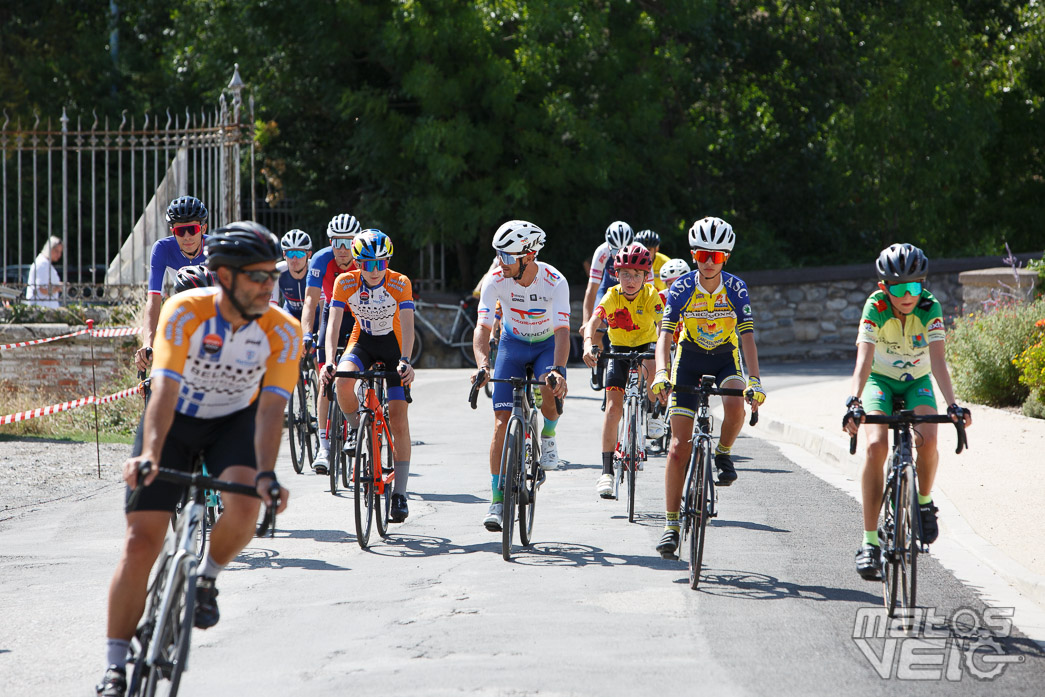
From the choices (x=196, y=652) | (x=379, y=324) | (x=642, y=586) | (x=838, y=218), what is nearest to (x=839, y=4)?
(x=838, y=218)

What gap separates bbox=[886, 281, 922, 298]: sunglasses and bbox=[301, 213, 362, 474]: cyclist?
485cm

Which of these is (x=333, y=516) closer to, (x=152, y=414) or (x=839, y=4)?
(x=152, y=414)

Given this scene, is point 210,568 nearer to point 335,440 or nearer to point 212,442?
point 212,442

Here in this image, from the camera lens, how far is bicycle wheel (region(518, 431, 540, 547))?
7609mm

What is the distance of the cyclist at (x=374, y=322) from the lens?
8.37 meters

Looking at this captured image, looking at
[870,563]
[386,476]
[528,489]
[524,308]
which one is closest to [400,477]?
[386,476]

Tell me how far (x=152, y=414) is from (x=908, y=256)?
385cm

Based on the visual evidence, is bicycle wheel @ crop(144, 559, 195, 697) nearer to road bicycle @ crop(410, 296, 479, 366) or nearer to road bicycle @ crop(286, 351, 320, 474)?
road bicycle @ crop(286, 351, 320, 474)

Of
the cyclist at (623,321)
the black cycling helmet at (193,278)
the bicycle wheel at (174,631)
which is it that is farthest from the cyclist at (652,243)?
the bicycle wheel at (174,631)

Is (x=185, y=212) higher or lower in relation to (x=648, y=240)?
lower

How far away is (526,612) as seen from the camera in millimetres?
6137

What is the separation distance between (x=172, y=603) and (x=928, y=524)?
368cm

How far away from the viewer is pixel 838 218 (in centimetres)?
2680

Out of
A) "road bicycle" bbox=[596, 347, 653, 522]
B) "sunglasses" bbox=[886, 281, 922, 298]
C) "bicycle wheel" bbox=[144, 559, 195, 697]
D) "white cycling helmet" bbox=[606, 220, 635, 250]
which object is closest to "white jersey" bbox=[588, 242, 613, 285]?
"white cycling helmet" bbox=[606, 220, 635, 250]
